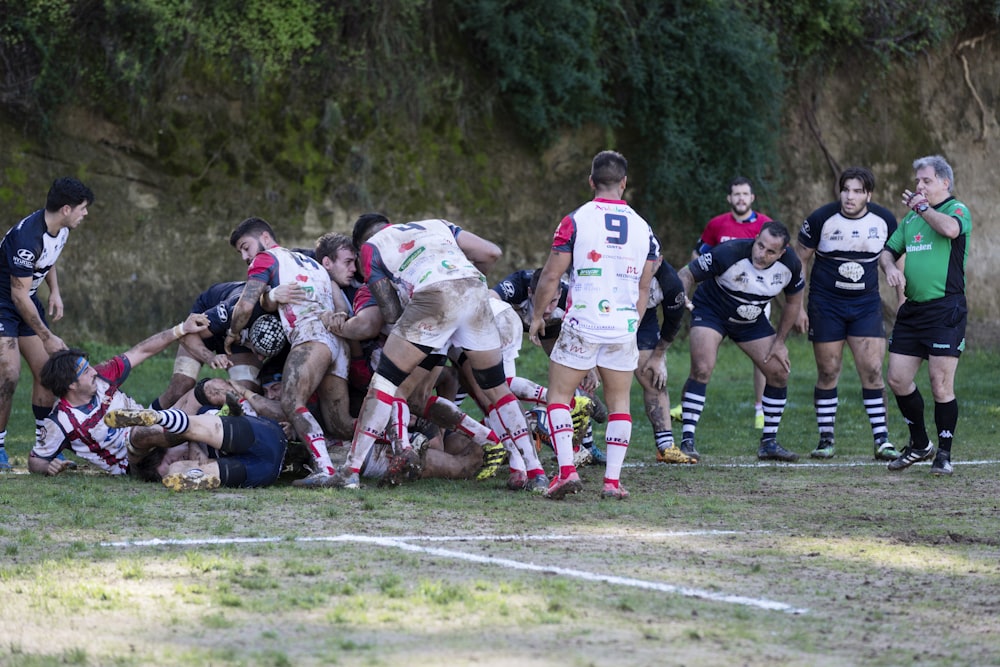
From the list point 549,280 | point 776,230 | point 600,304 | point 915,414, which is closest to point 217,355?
point 549,280

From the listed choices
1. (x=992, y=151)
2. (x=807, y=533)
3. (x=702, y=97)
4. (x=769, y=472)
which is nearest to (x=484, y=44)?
(x=702, y=97)

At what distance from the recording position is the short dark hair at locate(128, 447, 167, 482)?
852 cm

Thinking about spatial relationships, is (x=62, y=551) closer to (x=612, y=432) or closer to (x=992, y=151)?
(x=612, y=432)

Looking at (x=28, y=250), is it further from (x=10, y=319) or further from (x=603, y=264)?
(x=603, y=264)

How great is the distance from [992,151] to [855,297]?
13.6m

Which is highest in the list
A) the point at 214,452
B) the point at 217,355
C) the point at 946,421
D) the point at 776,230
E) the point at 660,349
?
the point at 776,230

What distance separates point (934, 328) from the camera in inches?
373

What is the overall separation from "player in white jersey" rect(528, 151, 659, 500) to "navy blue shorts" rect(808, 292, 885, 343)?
9.71 feet

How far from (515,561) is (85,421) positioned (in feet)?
12.7

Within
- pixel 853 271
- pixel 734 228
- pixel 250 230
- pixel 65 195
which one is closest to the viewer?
pixel 65 195

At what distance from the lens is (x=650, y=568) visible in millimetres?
5738

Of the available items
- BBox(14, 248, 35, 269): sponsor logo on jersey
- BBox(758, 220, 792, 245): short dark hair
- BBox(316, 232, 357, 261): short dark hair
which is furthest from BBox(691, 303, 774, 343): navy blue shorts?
BBox(14, 248, 35, 269): sponsor logo on jersey

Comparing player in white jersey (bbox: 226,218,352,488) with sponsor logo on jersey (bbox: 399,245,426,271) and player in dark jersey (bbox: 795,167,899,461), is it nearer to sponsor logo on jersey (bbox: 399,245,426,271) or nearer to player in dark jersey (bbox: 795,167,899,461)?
sponsor logo on jersey (bbox: 399,245,426,271)

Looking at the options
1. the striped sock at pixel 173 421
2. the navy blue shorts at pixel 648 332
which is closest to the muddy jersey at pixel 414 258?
the striped sock at pixel 173 421
